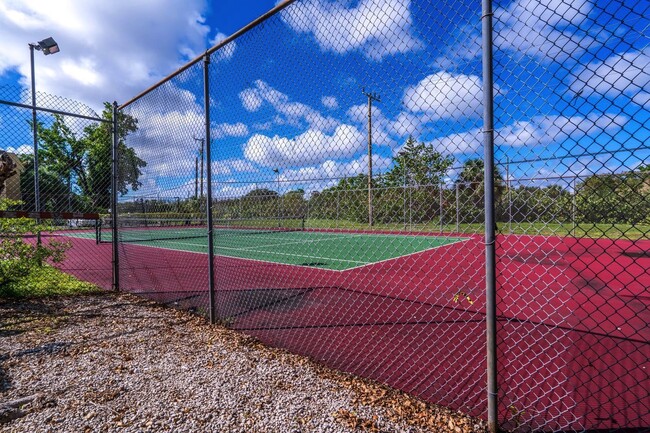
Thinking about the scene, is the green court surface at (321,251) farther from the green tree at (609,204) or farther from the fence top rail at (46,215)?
the green tree at (609,204)

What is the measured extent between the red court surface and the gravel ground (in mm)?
375

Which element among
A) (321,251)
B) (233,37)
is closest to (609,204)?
(233,37)

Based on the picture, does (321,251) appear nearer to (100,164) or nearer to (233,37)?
(100,164)

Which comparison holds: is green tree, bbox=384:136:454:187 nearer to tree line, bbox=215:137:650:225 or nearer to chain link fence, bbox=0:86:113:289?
tree line, bbox=215:137:650:225

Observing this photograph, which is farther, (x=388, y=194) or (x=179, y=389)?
(x=388, y=194)

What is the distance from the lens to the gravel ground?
2377 millimetres

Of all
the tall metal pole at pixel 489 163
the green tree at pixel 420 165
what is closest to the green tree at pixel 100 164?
Result: the green tree at pixel 420 165

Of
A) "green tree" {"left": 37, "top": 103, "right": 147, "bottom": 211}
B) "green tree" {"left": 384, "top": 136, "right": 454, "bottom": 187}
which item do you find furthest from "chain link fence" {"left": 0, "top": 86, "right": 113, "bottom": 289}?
"green tree" {"left": 384, "top": 136, "right": 454, "bottom": 187}

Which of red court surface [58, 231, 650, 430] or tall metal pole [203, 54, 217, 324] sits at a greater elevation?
tall metal pole [203, 54, 217, 324]

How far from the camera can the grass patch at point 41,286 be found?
5766mm

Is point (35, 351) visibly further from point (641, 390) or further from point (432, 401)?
point (641, 390)

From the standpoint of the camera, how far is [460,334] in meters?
4.25

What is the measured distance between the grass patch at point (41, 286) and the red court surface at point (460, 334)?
78 centimetres

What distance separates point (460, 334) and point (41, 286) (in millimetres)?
7139
